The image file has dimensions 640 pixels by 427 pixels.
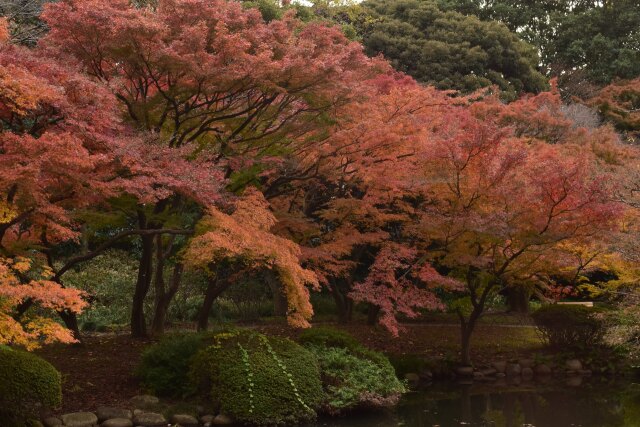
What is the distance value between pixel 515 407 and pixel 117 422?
22.1 ft

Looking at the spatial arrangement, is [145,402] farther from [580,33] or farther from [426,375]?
[580,33]

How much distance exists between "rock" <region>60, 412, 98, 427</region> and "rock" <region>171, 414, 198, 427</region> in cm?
109

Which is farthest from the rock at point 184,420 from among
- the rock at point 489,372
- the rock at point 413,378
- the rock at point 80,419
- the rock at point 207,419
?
the rock at point 489,372

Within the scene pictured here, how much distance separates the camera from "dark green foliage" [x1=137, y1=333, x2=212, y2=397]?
34.6ft

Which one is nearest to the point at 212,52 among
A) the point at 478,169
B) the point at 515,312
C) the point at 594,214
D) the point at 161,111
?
→ the point at 161,111

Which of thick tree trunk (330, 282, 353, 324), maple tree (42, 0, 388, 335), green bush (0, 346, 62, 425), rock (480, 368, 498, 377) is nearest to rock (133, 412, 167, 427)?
green bush (0, 346, 62, 425)

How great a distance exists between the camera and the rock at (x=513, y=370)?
15.0 m

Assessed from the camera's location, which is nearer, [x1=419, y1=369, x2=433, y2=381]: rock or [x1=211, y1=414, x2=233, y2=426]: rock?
[x1=211, y1=414, x2=233, y2=426]: rock

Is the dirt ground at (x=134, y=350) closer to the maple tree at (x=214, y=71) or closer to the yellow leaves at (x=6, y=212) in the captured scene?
the maple tree at (x=214, y=71)

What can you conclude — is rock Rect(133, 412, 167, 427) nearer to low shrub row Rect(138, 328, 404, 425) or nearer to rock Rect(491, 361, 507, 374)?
low shrub row Rect(138, 328, 404, 425)

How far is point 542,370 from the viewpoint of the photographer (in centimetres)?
1520

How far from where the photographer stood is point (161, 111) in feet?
38.0

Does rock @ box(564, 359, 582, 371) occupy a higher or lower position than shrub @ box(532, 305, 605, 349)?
lower

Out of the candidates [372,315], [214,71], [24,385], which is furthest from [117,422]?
[372,315]
